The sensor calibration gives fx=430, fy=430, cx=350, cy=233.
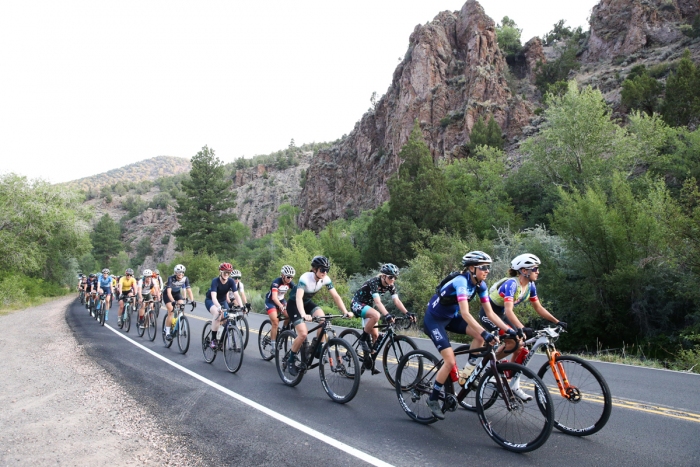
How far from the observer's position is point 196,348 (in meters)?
11.4

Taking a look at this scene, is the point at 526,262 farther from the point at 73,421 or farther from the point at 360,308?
the point at 73,421

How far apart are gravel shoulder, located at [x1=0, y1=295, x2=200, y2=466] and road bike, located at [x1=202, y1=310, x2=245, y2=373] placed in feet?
6.37

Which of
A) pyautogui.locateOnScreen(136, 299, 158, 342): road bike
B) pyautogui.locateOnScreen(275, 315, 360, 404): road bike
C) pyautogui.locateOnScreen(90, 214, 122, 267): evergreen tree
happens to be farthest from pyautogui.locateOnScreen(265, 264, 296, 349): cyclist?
pyautogui.locateOnScreen(90, 214, 122, 267): evergreen tree

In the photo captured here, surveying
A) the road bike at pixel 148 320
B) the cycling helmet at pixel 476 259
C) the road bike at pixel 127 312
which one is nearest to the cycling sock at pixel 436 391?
the cycling helmet at pixel 476 259

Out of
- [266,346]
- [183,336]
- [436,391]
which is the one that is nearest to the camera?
[436,391]

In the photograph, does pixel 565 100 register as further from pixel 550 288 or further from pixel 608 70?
pixel 608 70

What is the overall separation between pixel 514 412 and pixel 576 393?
79 centimetres

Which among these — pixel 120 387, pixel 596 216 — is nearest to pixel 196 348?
pixel 120 387

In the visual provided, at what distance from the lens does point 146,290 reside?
1442cm

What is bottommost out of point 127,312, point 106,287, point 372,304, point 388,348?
point 127,312

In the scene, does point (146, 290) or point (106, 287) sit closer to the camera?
point (146, 290)

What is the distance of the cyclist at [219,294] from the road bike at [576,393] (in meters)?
6.45

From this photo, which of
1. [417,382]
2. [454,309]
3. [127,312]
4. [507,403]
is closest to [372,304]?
[417,382]

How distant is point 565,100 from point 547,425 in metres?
32.9
